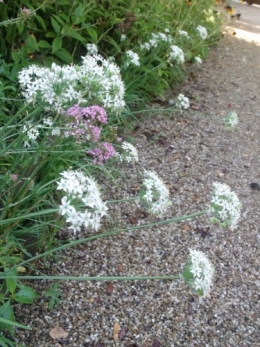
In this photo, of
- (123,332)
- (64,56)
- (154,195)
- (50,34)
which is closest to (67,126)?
(154,195)

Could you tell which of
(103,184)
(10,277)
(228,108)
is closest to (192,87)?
(228,108)

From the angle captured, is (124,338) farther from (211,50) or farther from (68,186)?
(211,50)

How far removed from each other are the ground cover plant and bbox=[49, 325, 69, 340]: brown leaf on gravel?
176mm

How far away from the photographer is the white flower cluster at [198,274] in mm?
1643

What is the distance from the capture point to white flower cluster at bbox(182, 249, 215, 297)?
1.64m

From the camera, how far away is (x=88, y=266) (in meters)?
2.46

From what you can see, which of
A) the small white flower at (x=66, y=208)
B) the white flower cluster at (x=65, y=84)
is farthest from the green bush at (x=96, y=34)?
the small white flower at (x=66, y=208)

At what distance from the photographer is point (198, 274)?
5.41 ft

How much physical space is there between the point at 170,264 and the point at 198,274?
101 centimetres

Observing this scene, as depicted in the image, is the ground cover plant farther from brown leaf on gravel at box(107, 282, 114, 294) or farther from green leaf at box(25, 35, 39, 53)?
brown leaf on gravel at box(107, 282, 114, 294)

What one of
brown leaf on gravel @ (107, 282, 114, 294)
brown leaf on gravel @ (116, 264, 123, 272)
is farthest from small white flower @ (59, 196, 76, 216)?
brown leaf on gravel @ (116, 264, 123, 272)

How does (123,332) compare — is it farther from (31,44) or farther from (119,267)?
(31,44)

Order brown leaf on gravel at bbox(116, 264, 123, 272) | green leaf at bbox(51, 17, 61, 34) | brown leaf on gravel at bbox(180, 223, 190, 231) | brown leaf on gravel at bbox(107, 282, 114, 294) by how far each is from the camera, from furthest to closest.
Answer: green leaf at bbox(51, 17, 61, 34) < brown leaf on gravel at bbox(180, 223, 190, 231) < brown leaf on gravel at bbox(116, 264, 123, 272) < brown leaf on gravel at bbox(107, 282, 114, 294)

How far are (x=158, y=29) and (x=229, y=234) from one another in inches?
84.5
